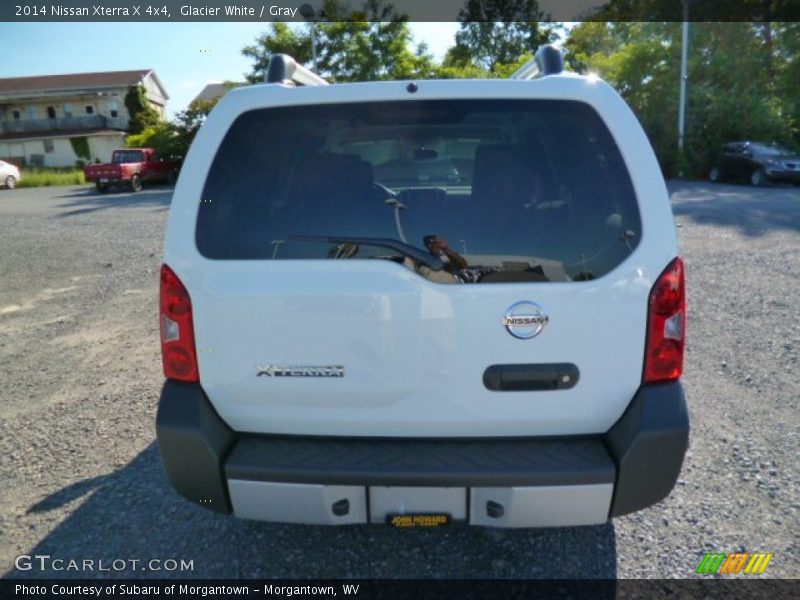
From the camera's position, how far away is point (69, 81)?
5112 cm

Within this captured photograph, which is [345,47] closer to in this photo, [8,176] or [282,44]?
[282,44]

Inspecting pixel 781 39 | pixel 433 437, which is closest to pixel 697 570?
pixel 433 437

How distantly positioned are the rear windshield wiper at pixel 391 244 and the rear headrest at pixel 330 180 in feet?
0.54

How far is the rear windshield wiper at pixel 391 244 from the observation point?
1958 mm

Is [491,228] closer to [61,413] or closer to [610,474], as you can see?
[610,474]

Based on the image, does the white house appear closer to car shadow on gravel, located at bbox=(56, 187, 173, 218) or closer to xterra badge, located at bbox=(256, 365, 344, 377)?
car shadow on gravel, located at bbox=(56, 187, 173, 218)

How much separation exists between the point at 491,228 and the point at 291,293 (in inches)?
30.0

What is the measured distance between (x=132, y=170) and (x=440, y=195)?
85.9ft

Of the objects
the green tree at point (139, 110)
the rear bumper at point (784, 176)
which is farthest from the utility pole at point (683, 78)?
the green tree at point (139, 110)

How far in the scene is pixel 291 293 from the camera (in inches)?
77.4

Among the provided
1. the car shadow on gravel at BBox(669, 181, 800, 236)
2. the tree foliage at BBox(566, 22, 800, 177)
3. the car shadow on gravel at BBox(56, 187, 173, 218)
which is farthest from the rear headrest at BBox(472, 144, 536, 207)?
the tree foliage at BBox(566, 22, 800, 177)

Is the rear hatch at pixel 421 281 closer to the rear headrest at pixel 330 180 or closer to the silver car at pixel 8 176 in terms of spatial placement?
the rear headrest at pixel 330 180

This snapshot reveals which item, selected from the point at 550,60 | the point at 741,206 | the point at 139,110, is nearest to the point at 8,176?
the point at 139,110

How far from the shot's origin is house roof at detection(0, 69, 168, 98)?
162 ft
